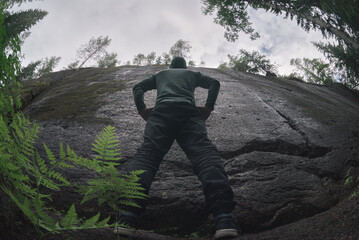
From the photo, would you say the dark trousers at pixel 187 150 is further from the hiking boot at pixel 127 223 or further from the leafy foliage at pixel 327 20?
the leafy foliage at pixel 327 20

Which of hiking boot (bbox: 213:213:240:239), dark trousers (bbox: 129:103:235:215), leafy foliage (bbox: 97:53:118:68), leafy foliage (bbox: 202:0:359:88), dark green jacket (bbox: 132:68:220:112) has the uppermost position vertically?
leafy foliage (bbox: 97:53:118:68)

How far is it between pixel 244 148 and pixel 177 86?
1926 mm

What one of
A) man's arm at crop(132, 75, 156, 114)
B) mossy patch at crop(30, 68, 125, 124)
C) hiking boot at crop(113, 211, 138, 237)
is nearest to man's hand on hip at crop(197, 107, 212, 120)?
man's arm at crop(132, 75, 156, 114)

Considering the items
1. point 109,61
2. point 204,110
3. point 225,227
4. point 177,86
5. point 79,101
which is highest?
point 109,61

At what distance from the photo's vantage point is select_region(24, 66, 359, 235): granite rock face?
131 inches

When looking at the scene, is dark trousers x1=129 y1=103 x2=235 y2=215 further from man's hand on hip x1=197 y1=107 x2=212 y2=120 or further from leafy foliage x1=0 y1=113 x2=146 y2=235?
leafy foliage x1=0 y1=113 x2=146 y2=235

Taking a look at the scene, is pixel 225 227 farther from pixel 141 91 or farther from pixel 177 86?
pixel 141 91

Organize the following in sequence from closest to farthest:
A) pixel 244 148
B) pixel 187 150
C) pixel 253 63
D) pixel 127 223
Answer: pixel 127 223 < pixel 187 150 < pixel 244 148 < pixel 253 63

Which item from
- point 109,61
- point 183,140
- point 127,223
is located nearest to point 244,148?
point 183,140

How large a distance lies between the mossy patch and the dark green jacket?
159 centimetres

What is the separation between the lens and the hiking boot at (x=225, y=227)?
2.33 m

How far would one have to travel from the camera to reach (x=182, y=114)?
3461 millimetres

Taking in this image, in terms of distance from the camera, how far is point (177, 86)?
12.7ft

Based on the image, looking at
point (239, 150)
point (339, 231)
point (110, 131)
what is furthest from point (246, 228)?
point (110, 131)
